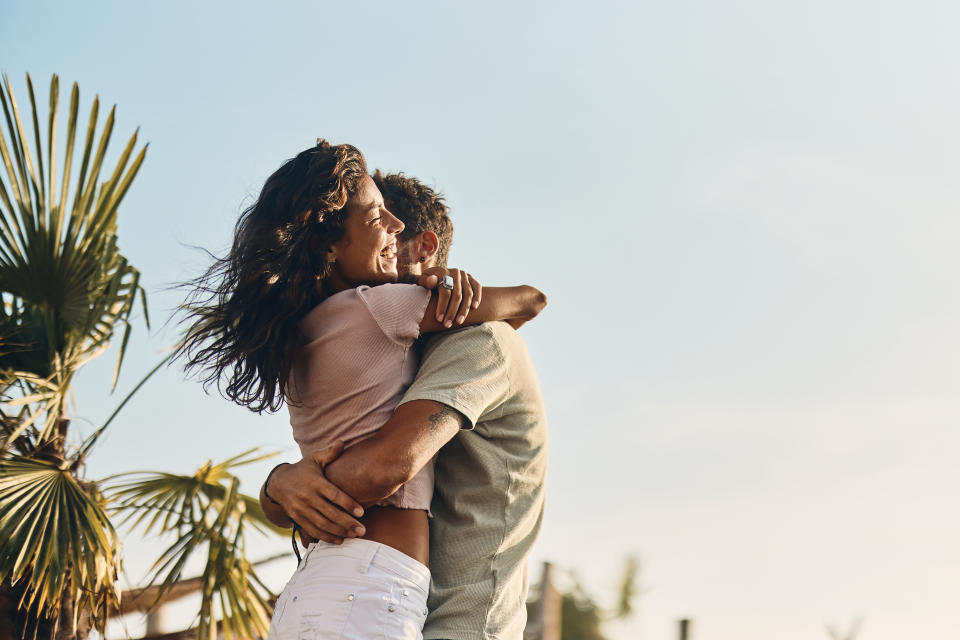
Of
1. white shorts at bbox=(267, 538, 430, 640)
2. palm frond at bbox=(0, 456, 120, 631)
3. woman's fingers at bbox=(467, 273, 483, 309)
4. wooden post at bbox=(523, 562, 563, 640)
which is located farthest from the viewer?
wooden post at bbox=(523, 562, 563, 640)

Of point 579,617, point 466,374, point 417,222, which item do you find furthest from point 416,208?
point 579,617

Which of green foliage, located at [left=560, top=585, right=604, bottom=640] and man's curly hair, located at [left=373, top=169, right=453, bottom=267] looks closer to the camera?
man's curly hair, located at [left=373, top=169, right=453, bottom=267]

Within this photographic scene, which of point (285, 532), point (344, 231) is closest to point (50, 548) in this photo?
point (285, 532)

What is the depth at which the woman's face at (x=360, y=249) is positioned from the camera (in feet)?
9.11

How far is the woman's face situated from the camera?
278cm

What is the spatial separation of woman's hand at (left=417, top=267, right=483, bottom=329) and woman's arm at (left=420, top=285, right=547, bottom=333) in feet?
0.03

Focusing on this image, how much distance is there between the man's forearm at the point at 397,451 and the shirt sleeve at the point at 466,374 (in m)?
0.03

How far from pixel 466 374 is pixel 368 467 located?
0.32m

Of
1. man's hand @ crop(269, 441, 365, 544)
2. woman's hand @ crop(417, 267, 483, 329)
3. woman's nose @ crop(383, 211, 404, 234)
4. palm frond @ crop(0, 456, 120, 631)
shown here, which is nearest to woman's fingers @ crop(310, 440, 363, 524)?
man's hand @ crop(269, 441, 365, 544)

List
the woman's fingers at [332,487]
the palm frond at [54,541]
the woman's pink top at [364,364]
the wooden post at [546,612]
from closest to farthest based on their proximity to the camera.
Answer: the woman's fingers at [332,487]
the woman's pink top at [364,364]
the palm frond at [54,541]
the wooden post at [546,612]

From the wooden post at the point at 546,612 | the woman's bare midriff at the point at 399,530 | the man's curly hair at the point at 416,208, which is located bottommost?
the wooden post at the point at 546,612

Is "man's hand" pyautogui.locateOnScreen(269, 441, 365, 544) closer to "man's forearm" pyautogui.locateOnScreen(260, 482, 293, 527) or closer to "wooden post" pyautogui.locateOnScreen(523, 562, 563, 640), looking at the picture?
"man's forearm" pyautogui.locateOnScreen(260, 482, 293, 527)

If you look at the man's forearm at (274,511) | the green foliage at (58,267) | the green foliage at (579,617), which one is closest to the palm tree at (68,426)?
the green foliage at (58,267)

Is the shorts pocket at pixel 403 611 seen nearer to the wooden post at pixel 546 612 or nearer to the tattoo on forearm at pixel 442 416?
the tattoo on forearm at pixel 442 416
